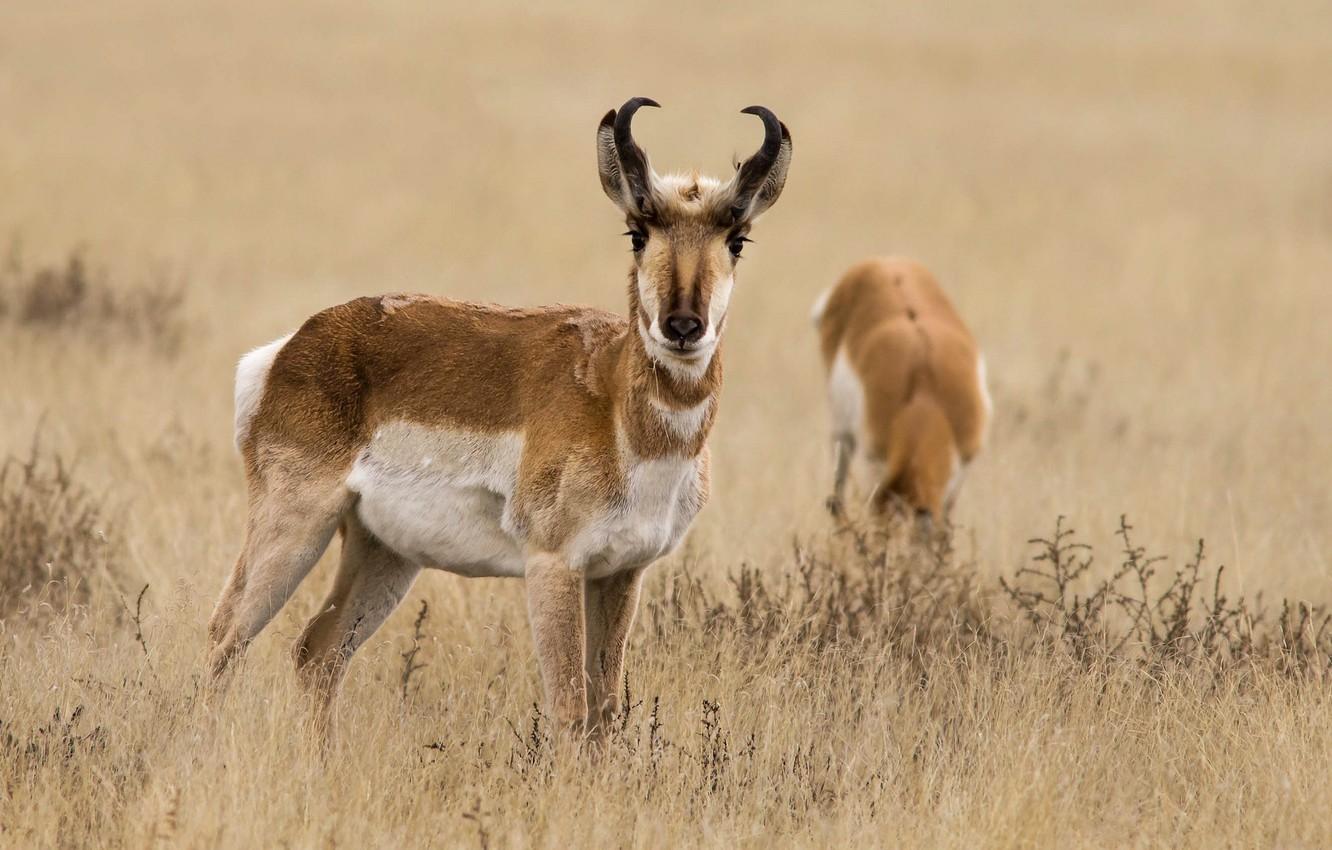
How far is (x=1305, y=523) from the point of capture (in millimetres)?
10430

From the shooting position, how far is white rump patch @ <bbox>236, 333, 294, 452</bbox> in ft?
20.7

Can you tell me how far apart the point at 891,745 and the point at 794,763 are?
44 centimetres

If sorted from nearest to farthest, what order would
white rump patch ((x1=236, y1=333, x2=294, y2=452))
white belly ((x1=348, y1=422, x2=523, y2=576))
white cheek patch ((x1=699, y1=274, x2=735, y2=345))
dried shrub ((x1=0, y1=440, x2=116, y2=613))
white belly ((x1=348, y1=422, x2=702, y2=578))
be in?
white cheek patch ((x1=699, y1=274, x2=735, y2=345)), white belly ((x1=348, y1=422, x2=702, y2=578)), white belly ((x1=348, y1=422, x2=523, y2=576)), white rump patch ((x1=236, y1=333, x2=294, y2=452)), dried shrub ((x1=0, y1=440, x2=116, y2=613))

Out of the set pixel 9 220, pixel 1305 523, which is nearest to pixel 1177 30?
pixel 9 220

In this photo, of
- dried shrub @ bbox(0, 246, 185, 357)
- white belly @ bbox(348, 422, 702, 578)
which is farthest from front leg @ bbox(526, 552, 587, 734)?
dried shrub @ bbox(0, 246, 185, 357)

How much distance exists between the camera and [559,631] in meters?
5.52

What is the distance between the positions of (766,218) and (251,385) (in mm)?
16242

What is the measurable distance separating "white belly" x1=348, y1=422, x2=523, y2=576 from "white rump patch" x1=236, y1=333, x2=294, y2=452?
0.57m

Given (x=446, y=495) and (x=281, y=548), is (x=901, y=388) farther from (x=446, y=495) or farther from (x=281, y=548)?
(x=281, y=548)

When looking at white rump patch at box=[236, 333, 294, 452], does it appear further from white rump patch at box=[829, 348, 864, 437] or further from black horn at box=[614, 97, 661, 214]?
white rump patch at box=[829, 348, 864, 437]

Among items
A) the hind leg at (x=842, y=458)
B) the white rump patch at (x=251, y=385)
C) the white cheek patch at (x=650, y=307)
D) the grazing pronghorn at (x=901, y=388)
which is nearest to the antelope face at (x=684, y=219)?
the white cheek patch at (x=650, y=307)

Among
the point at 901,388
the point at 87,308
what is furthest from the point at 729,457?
the point at 87,308

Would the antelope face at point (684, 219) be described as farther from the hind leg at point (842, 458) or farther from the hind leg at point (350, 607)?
the hind leg at point (842, 458)

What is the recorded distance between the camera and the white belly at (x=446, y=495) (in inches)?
232
